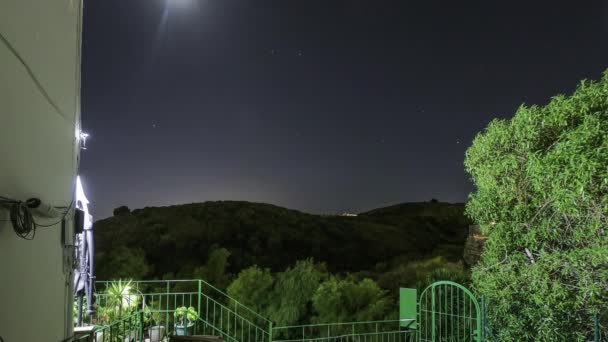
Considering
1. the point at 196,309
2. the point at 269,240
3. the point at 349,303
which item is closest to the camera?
the point at 196,309

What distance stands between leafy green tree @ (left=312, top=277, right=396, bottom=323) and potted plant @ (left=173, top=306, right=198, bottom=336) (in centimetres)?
853

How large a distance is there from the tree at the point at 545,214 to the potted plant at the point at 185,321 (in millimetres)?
3880

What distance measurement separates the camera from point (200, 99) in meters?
21.8

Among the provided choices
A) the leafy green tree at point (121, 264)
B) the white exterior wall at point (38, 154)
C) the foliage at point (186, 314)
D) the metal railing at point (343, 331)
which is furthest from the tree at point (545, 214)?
the leafy green tree at point (121, 264)

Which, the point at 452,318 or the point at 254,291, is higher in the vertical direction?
the point at 452,318

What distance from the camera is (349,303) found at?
1633 centimetres

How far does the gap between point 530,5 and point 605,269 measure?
10029mm

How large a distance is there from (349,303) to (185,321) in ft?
31.8

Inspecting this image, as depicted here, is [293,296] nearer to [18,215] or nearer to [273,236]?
[273,236]

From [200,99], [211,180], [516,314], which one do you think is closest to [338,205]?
[211,180]

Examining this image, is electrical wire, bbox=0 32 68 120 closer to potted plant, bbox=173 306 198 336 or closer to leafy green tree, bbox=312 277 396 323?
potted plant, bbox=173 306 198 336

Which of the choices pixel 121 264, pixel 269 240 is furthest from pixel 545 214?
pixel 269 240

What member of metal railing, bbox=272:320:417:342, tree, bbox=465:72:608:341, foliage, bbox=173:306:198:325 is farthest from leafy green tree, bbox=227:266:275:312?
tree, bbox=465:72:608:341

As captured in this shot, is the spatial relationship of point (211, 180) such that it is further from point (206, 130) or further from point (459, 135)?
point (459, 135)
